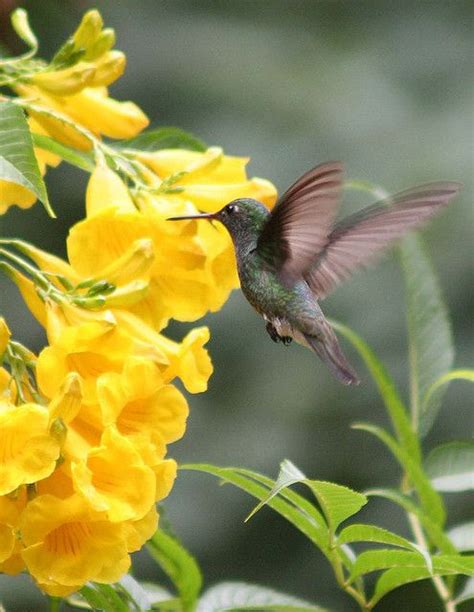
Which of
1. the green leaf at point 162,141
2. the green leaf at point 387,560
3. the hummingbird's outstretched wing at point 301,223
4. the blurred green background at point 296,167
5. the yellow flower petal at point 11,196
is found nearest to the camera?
the green leaf at point 387,560

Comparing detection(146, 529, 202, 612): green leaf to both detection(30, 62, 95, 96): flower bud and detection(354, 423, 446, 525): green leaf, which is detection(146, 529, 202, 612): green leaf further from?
detection(30, 62, 95, 96): flower bud

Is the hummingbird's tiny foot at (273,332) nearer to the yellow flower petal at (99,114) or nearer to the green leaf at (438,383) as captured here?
the green leaf at (438,383)

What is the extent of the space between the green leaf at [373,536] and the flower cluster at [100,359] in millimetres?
236

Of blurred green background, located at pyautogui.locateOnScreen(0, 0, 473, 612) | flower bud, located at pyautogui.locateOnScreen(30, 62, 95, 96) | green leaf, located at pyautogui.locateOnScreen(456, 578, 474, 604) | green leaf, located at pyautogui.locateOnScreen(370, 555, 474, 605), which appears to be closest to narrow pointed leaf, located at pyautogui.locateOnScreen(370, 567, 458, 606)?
green leaf, located at pyautogui.locateOnScreen(370, 555, 474, 605)

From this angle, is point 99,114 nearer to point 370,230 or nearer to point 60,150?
point 60,150

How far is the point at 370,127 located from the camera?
14.5ft

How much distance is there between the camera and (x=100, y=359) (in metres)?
1.53

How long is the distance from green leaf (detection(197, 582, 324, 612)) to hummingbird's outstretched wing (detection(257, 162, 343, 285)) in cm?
49

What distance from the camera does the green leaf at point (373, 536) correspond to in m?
1.41

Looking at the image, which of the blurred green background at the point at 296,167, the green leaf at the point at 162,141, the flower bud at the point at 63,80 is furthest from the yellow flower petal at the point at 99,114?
the blurred green background at the point at 296,167

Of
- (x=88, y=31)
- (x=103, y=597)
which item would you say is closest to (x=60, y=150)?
(x=88, y=31)

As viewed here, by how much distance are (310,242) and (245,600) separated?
55 centimetres

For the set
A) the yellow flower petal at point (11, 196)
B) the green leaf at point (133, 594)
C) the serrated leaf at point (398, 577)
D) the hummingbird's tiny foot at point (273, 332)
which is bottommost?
the green leaf at point (133, 594)

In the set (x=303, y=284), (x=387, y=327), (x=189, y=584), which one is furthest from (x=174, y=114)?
(x=189, y=584)
